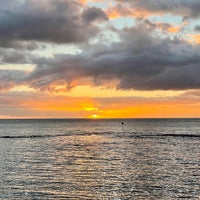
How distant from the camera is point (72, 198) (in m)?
41.1

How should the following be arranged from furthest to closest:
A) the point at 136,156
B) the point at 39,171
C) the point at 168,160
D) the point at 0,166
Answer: the point at 136,156 < the point at 168,160 < the point at 0,166 < the point at 39,171

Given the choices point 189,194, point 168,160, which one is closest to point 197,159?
point 168,160

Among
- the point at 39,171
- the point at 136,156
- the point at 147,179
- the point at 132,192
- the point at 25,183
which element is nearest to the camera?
the point at 132,192

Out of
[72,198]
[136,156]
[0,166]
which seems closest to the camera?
[72,198]

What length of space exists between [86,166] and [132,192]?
21.2 m

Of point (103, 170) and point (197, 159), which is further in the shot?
point (197, 159)

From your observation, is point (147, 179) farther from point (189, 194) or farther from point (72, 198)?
point (72, 198)

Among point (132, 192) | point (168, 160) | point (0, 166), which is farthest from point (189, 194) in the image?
point (0, 166)

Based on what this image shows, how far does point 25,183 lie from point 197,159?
126ft

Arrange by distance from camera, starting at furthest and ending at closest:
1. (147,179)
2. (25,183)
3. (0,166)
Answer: (0,166) → (147,179) → (25,183)

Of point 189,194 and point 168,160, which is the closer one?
point 189,194

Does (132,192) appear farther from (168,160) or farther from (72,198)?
(168,160)

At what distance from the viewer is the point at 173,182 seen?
49.8 meters

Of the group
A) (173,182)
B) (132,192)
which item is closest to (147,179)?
(173,182)
